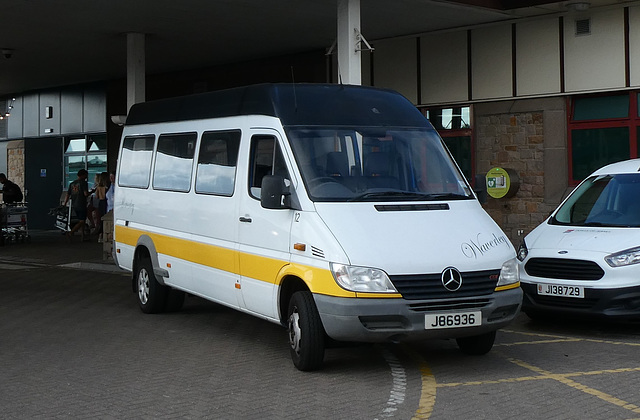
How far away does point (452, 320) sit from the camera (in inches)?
288

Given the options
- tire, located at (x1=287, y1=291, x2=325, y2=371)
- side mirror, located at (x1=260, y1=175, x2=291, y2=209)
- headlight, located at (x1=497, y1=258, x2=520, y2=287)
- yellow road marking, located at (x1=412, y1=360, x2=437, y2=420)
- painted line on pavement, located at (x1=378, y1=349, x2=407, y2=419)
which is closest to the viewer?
yellow road marking, located at (x1=412, y1=360, x2=437, y2=420)

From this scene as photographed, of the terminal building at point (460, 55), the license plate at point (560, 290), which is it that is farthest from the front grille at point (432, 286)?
the terminal building at point (460, 55)

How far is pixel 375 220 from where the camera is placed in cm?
757

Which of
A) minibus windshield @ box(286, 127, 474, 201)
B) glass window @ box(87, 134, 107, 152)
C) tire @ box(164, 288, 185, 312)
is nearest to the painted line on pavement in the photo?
minibus windshield @ box(286, 127, 474, 201)

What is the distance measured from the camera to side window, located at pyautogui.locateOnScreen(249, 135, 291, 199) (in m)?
8.32

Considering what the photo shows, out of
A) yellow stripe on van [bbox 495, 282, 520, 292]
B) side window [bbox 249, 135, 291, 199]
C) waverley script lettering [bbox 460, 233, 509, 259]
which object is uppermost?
side window [bbox 249, 135, 291, 199]

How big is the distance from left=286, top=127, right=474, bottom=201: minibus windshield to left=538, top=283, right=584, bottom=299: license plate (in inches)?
66.9

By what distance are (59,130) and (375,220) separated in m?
22.7

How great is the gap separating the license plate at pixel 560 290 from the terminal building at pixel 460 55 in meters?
5.79

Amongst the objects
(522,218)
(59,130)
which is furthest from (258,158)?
(59,130)

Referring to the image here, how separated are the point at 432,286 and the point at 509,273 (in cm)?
82

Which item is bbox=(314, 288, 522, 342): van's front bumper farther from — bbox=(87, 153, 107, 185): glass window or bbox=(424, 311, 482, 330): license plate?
bbox=(87, 153, 107, 185): glass window

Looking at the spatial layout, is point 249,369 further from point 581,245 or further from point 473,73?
point 473,73

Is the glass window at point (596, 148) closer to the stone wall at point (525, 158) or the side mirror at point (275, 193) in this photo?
the stone wall at point (525, 158)
